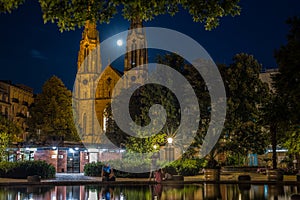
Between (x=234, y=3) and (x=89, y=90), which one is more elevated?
(x=89, y=90)

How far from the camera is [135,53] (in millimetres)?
93875

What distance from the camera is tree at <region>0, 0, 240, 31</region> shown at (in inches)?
496

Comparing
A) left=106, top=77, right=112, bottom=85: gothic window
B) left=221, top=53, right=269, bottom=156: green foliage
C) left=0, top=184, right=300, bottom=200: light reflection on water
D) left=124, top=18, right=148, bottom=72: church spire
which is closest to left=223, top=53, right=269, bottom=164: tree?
left=221, top=53, right=269, bottom=156: green foliage

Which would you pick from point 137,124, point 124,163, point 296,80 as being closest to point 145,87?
point 137,124

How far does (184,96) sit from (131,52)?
Result: 52886 millimetres

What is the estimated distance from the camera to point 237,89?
42562 mm

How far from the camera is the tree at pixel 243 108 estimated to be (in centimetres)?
4188

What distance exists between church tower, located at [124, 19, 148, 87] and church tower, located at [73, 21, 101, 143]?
6.13 m

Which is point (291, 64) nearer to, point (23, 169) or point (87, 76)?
point (23, 169)

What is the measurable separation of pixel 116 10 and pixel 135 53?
80.9 metres

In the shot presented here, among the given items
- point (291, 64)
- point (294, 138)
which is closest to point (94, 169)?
point (294, 138)

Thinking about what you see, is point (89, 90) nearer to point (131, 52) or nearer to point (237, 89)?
point (131, 52)

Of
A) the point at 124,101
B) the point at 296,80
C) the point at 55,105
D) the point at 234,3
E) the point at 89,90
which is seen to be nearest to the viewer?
the point at 234,3

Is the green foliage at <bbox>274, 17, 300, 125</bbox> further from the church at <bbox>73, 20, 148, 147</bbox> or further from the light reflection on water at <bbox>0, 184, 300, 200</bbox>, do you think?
the church at <bbox>73, 20, 148, 147</bbox>
